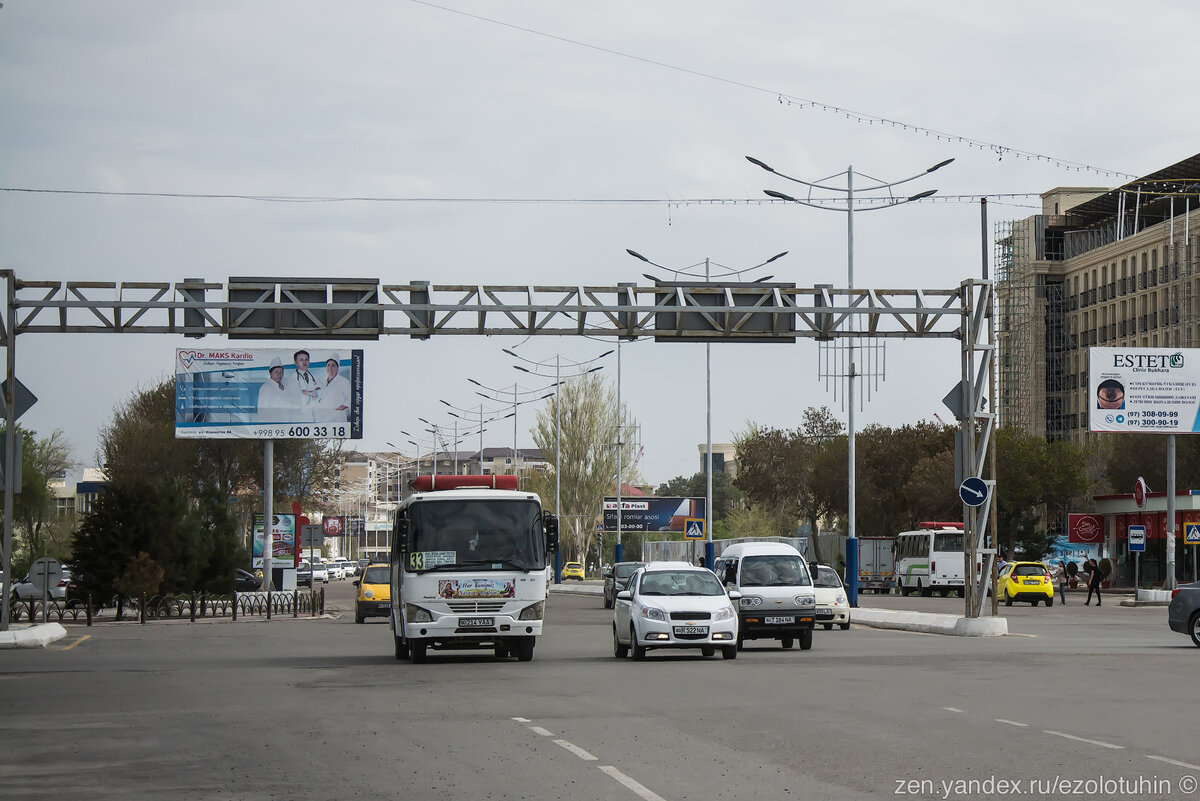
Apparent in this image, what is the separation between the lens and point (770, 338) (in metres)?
34.3

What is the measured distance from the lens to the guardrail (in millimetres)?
45875

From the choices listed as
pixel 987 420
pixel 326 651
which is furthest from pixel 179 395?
pixel 987 420

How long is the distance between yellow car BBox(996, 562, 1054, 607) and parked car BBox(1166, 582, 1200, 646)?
29130 millimetres

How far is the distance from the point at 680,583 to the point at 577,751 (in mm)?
13749

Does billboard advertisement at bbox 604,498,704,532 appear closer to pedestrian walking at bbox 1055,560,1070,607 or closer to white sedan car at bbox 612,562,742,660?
pedestrian walking at bbox 1055,560,1070,607

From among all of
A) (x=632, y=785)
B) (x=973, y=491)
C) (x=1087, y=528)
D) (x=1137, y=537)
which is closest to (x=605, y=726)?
(x=632, y=785)

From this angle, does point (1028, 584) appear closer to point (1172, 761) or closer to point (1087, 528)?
point (1087, 528)

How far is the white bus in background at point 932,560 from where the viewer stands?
2926 inches

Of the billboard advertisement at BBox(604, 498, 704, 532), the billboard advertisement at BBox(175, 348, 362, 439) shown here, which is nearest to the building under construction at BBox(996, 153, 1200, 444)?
the billboard advertisement at BBox(604, 498, 704, 532)

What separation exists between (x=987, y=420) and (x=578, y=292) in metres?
9.30

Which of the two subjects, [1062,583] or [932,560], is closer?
[1062,583]

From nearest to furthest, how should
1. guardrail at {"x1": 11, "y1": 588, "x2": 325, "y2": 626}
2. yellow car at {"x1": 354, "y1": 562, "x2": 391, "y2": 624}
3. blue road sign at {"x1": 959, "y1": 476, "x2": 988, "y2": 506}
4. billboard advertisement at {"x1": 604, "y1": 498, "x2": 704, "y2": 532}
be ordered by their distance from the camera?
blue road sign at {"x1": 959, "y1": 476, "x2": 988, "y2": 506} < yellow car at {"x1": 354, "y1": 562, "x2": 391, "y2": 624} < guardrail at {"x1": 11, "y1": 588, "x2": 325, "y2": 626} < billboard advertisement at {"x1": 604, "y1": 498, "x2": 704, "y2": 532}

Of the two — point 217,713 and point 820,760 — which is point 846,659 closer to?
point 217,713

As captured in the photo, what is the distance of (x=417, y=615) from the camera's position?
83.2 ft
